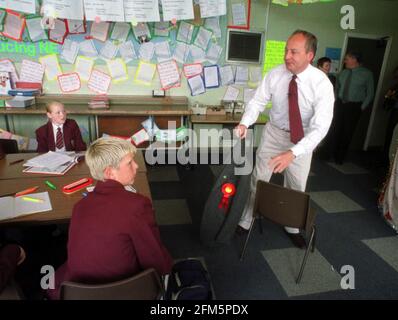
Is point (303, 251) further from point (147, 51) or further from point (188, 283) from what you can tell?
point (147, 51)

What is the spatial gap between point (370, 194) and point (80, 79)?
3.56 meters

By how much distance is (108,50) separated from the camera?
3.50m

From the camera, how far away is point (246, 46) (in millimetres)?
3854

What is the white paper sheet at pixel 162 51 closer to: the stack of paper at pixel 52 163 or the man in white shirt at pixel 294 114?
the man in white shirt at pixel 294 114

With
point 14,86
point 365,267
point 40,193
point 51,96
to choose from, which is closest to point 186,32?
point 51,96

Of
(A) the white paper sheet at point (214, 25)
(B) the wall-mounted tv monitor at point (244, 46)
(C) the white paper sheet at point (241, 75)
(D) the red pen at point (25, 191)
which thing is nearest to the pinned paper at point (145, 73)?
(A) the white paper sheet at point (214, 25)

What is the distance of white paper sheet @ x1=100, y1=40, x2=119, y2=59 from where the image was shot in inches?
137

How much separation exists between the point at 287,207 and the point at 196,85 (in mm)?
2500

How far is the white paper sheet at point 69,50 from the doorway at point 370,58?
357 cm

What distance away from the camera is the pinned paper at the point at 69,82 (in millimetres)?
3501

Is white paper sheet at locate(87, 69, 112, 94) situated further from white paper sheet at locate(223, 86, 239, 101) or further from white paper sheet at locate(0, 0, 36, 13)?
white paper sheet at locate(223, 86, 239, 101)

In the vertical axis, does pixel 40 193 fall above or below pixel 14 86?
below

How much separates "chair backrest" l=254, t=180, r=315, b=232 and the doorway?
129 inches
